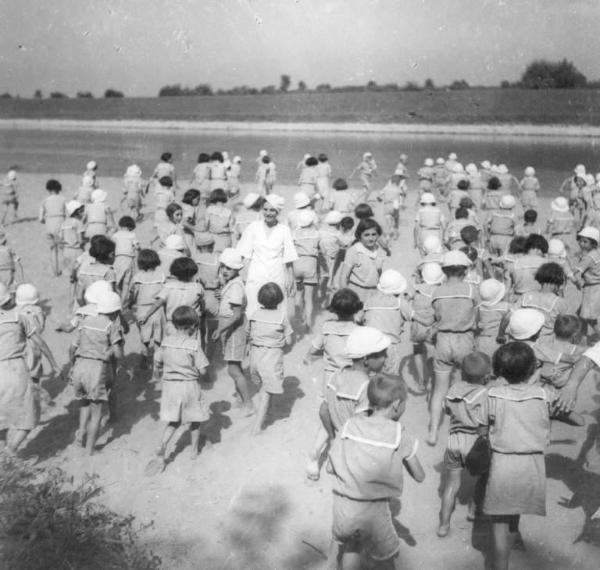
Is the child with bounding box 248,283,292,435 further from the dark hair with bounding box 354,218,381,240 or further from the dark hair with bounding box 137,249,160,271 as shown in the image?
the dark hair with bounding box 137,249,160,271

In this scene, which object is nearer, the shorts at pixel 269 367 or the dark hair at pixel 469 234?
the shorts at pixel 269 367

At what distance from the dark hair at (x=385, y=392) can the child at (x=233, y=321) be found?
9.49 feet

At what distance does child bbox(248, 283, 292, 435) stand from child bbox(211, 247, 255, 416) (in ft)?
1.33

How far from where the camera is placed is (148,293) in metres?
7.22

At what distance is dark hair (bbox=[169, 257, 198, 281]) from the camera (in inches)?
257


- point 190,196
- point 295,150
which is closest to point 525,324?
point 190,196

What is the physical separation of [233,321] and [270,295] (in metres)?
0.64

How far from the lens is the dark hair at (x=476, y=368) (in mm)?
4566

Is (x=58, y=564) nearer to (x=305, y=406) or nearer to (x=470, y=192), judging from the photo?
(x=305, y=406)

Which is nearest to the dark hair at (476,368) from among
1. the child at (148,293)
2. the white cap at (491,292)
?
the white cap at (491,292)

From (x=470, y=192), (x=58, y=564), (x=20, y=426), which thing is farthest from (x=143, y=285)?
(x=470, y=192)

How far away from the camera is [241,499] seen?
517 cm

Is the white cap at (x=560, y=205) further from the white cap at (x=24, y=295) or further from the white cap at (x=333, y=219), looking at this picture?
the white cap at (x=24, y=295)

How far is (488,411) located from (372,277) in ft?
11.4
